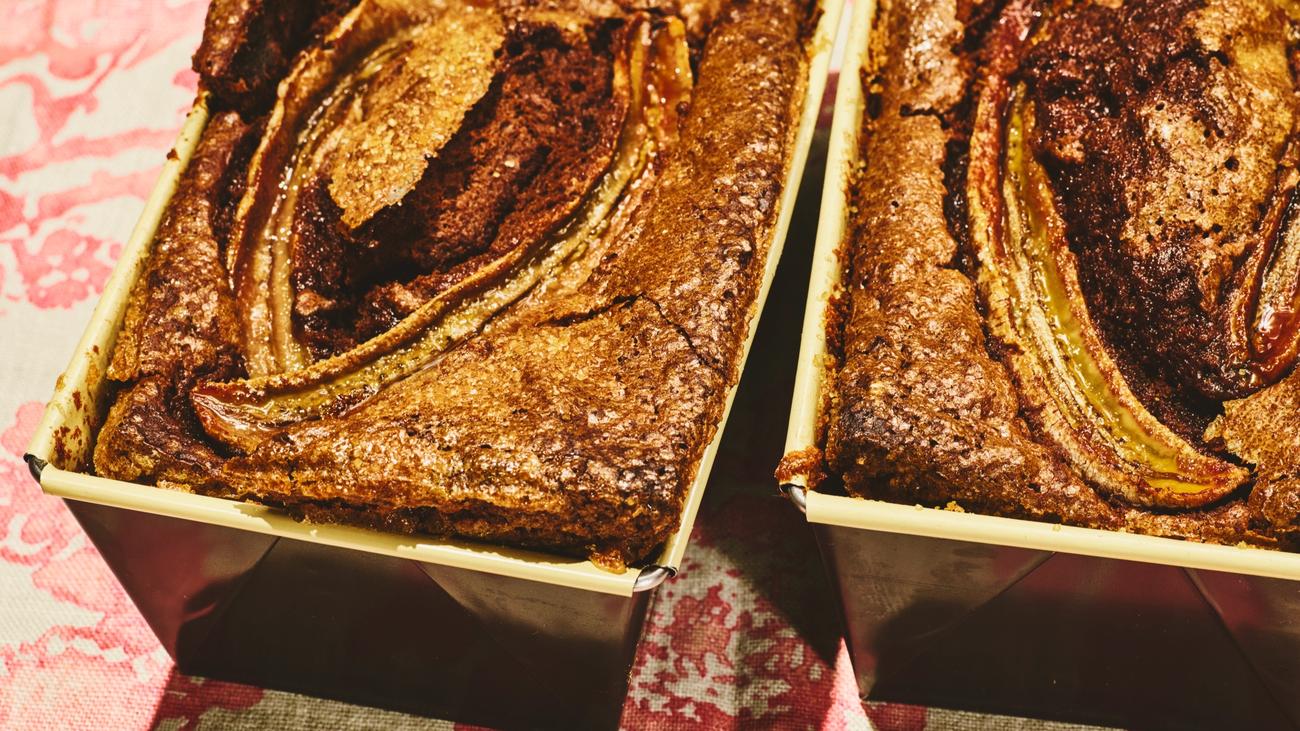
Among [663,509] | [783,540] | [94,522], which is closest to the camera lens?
[663,509]

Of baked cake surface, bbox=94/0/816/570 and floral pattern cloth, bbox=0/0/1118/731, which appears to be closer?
baked cake surface, bbox=94/0/816/570

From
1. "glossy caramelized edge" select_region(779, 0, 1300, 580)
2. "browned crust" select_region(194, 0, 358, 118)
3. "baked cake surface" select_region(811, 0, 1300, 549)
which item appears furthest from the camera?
"browned crust" select_region(194, 0, 358, 118)

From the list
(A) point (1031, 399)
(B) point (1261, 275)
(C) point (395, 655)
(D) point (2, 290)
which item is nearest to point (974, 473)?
(A) point (1031, 399)

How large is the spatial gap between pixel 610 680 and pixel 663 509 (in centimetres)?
40

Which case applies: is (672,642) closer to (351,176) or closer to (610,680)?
(610,680)

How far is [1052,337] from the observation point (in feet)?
5.42

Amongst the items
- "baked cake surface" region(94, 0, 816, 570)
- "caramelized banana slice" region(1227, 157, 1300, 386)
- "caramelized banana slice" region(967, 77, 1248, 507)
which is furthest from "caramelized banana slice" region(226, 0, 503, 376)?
"caramelized banana slice" region(1227, 157, 1300, 386)

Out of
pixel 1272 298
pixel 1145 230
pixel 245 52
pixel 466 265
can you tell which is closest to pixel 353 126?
pixel 245 52

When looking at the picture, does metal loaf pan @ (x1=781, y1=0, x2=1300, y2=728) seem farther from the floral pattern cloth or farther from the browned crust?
the browned crust

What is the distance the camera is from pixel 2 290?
238 centimetres

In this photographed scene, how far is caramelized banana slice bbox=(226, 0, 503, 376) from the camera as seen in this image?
175 cm

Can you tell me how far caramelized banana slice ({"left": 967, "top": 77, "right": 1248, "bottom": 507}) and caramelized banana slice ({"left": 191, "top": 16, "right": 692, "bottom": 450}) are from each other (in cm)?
58

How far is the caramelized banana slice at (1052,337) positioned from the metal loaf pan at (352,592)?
0.33 metres

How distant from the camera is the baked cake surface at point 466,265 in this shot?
141cm
